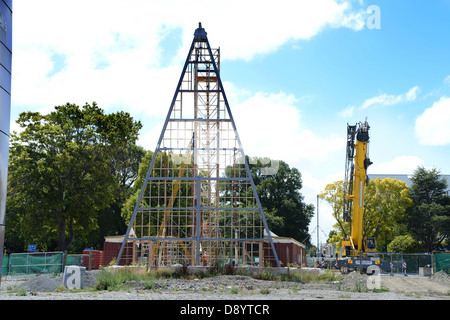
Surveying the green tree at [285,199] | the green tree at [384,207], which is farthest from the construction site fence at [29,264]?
the green tree at [384,207]

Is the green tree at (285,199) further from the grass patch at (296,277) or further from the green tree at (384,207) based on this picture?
the grass patch at (296,277)

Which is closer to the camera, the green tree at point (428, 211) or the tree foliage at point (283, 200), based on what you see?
the green tree at point (428, 211)

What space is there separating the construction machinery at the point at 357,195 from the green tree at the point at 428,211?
26.5 m

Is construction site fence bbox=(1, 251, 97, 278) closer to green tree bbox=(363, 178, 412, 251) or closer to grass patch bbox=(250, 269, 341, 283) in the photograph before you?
grass patch bbox=(250, 269, 341, 283)

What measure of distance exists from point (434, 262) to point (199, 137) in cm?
2068

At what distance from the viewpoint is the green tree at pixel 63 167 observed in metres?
41.4

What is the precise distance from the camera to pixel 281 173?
72250 mm

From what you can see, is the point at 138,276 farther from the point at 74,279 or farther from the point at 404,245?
the point at 404,245

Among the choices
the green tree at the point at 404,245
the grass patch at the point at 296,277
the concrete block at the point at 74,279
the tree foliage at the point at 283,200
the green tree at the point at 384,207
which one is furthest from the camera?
the tree foliage at the point at 283,200

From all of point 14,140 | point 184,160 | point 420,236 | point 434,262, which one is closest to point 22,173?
point 14,140

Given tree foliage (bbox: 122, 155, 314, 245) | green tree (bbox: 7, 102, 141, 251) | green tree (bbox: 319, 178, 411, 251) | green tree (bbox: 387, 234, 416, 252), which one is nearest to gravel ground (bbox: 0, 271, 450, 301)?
green tree (bbox: 7, 102, 141, 251)

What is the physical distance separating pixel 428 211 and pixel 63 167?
4402cm

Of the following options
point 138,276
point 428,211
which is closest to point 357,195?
point 138,276
